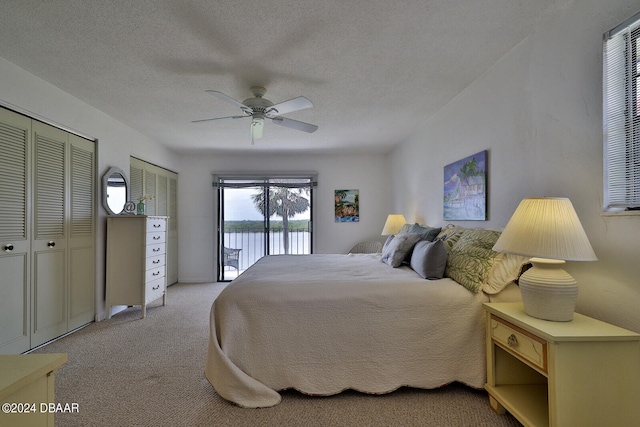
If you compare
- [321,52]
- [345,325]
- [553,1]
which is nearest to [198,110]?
[321,52]

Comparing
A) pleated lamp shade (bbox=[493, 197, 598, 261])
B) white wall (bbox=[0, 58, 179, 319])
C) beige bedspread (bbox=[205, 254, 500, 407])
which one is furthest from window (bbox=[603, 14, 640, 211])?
white wall (bbox=[0, 58, 179, 319])

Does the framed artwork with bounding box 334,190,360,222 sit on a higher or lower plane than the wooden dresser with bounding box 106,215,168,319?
higher

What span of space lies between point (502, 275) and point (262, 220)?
14.1 feet

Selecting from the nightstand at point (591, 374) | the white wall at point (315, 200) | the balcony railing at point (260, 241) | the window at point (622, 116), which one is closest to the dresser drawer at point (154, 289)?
the white wall at point (315, 200)

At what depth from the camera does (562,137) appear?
175cm

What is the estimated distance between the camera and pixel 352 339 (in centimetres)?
186

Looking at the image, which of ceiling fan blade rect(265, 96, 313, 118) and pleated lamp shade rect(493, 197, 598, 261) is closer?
pleated lamp shade rect(493, 197, 598, 261)

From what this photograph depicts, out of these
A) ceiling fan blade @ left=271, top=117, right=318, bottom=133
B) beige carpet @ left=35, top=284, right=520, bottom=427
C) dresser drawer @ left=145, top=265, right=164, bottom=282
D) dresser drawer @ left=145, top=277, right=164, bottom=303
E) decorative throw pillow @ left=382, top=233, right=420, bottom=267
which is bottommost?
beige carpet @ left=35, top=284, right=520, bottom=427

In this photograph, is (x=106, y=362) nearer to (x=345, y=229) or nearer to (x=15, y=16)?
(x=15, y=16)

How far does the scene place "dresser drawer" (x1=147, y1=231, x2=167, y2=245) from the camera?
11.7 ft

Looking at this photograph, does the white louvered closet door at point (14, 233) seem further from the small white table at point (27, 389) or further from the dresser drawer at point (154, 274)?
the small white table at point (27, 389)

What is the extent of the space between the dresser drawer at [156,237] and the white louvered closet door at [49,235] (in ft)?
2.61

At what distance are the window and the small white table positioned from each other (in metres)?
2.23

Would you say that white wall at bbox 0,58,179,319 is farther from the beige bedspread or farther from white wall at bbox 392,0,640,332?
white wall at bbox 392,0,640,332
